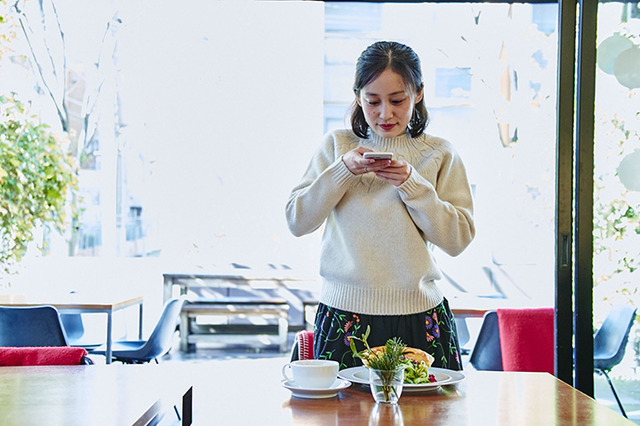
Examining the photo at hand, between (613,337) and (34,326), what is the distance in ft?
9.06

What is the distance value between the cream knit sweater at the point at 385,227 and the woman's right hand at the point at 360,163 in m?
0.02

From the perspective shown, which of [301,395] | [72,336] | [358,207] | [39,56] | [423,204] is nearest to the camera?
[301,395]

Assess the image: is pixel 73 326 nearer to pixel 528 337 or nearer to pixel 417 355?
pixel 528 337

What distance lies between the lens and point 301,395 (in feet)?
4.79

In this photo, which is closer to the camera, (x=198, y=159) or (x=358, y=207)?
(x=358, y=207)

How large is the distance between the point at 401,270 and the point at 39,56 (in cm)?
633

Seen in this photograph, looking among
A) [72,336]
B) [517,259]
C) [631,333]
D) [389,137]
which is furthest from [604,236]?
[517,259]

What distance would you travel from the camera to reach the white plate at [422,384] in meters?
1.49

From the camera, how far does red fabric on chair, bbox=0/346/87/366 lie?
196 cm

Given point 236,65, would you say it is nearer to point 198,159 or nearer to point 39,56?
point 198,159

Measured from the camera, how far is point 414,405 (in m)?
1.40

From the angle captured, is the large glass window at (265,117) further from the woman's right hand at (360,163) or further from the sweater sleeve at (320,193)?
the woman's right hand at (360,163)

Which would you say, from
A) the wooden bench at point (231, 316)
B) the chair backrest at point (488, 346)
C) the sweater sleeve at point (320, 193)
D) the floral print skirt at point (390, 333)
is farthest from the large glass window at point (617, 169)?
the wooden bench at point (231, 316)

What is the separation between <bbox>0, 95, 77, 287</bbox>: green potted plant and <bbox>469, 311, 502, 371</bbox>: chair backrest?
10.2 feet
